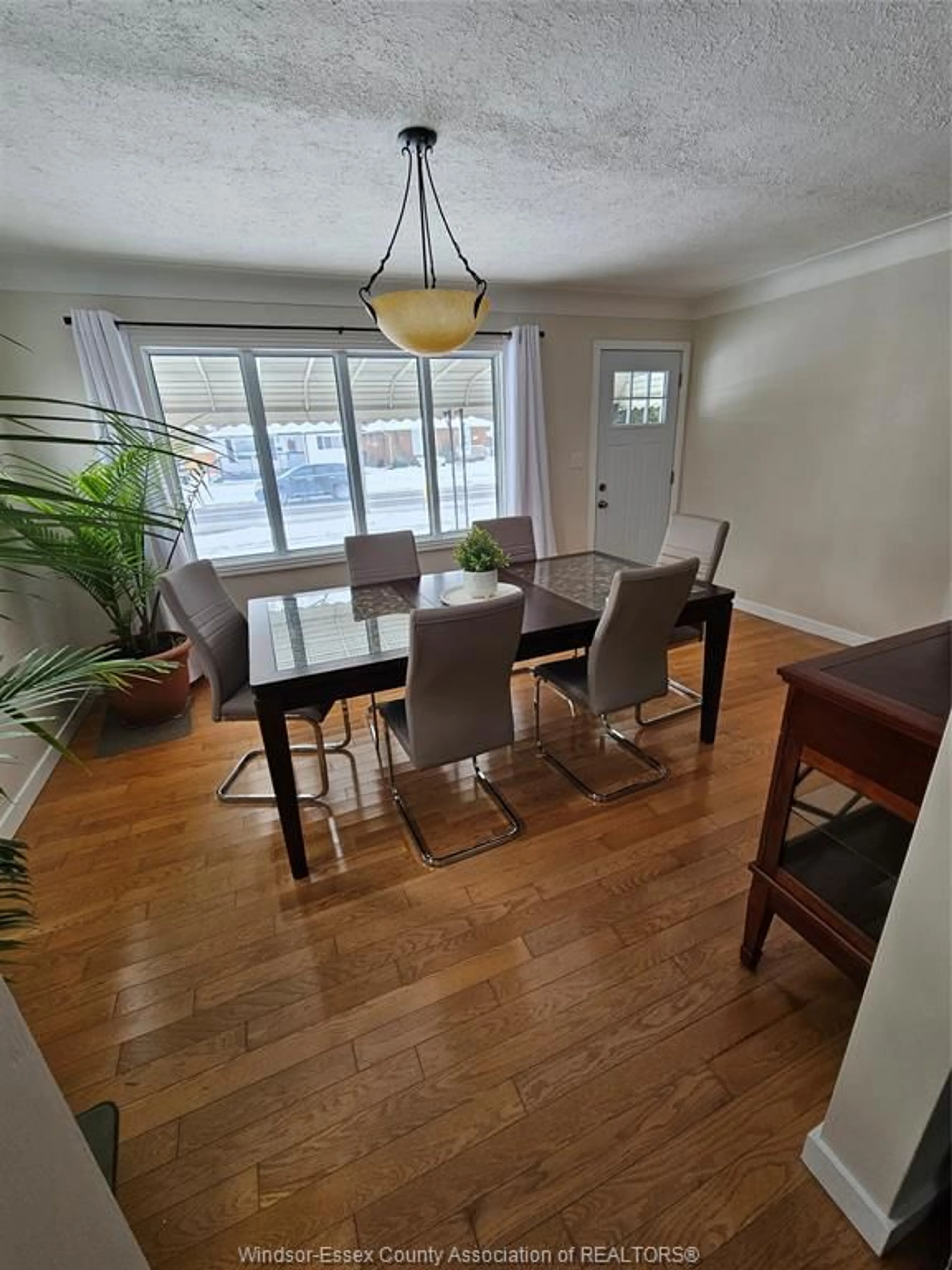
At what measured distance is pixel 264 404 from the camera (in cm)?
332

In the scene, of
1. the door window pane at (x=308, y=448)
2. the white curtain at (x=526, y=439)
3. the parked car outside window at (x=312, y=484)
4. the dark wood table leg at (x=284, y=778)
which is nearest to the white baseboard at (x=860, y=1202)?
the dark wood table leg at (x=284, y=778)

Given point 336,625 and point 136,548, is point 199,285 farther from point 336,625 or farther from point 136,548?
point 336,625

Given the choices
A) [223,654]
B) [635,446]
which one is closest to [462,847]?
[223,654]

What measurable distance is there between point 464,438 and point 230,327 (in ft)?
5.45

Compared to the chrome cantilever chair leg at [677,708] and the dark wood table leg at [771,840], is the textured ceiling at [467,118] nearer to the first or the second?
the dark wood table leg at [771,840]

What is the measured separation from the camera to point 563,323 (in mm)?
3859

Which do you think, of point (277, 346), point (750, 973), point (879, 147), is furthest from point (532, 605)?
point (277, 346)

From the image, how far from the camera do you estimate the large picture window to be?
3.24m

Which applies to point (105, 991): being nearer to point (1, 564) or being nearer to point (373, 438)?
point (1, 564)

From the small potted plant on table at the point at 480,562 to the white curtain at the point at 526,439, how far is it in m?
1.66

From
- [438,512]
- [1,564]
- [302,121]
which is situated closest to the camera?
[1,564]

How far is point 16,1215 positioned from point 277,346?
3636 mm

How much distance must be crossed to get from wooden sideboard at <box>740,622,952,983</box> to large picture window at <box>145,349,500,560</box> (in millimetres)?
3150

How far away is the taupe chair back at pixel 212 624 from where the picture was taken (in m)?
1.97
